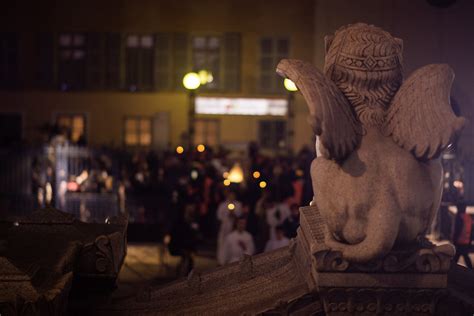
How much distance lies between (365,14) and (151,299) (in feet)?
63.4

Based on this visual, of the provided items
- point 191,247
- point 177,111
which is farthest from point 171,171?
point 177,111

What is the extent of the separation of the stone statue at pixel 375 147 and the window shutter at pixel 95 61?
32.4 metres

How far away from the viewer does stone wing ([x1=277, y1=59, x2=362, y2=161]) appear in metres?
5.96

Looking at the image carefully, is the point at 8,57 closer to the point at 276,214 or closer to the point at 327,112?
the point at 276,214

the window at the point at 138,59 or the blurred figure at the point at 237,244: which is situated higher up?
the window at the point at 138,59

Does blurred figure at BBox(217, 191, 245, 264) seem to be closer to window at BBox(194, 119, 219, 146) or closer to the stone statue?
the stone statue

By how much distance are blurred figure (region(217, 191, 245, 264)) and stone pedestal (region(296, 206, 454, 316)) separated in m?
9.80

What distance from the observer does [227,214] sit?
17.2m

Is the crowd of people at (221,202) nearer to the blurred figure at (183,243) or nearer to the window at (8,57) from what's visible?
the blurred figure at (183,243)

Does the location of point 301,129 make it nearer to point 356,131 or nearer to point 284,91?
point 284,91

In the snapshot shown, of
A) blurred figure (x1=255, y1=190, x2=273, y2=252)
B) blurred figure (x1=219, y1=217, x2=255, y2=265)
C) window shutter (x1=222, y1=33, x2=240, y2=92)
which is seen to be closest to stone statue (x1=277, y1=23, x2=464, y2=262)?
blurred figure (x1=219, y1=217, x2=255, y2=265)

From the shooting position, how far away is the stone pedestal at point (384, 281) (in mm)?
5922

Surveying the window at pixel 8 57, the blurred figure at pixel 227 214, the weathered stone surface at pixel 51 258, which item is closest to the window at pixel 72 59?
the window at pixel 8 57

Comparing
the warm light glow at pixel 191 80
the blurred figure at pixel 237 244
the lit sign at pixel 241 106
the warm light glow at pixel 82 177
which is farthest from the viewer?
the lit sign at pixel 241 106
